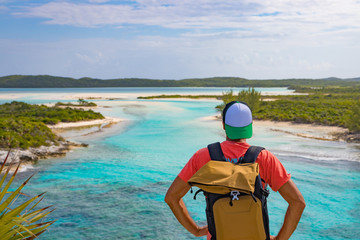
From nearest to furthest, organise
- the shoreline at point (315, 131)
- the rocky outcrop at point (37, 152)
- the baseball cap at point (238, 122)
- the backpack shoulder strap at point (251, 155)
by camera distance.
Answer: the backpack shoulder strap at point (251, 155) < the baseball cap at point (238, 122) < the rocky outcrop at point (37, 152) < the shoreline at point (315, 131)

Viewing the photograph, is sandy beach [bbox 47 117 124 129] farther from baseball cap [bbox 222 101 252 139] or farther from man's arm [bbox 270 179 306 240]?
man's arm [bbox 270 179 306 240]

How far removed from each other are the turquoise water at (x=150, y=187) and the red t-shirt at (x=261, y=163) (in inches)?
223

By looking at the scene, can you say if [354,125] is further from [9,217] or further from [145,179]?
[9,217]

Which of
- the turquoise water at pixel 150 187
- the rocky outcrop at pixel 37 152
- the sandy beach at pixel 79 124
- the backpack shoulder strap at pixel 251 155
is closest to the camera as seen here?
the backpack shoulder strap at pixel 251 155

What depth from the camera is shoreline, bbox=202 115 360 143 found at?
68.8ft

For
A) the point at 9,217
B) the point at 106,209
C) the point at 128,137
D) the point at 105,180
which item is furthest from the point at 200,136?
the point at 9,217

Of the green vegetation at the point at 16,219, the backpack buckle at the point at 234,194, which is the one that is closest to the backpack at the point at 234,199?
the backpack buckle at the point at 234,194

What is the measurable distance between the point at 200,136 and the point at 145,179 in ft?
33.8

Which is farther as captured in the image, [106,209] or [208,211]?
[106,209]

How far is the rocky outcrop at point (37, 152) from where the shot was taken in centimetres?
1425

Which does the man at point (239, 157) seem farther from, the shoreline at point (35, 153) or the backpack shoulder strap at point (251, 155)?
the shoreline at point (35, 153)

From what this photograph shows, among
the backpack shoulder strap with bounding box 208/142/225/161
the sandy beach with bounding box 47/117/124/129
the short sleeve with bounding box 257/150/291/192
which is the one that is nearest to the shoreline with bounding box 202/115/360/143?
the sandy beach with bounding box 47/117/124/129

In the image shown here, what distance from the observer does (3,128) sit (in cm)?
1791

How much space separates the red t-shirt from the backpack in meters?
0.15
